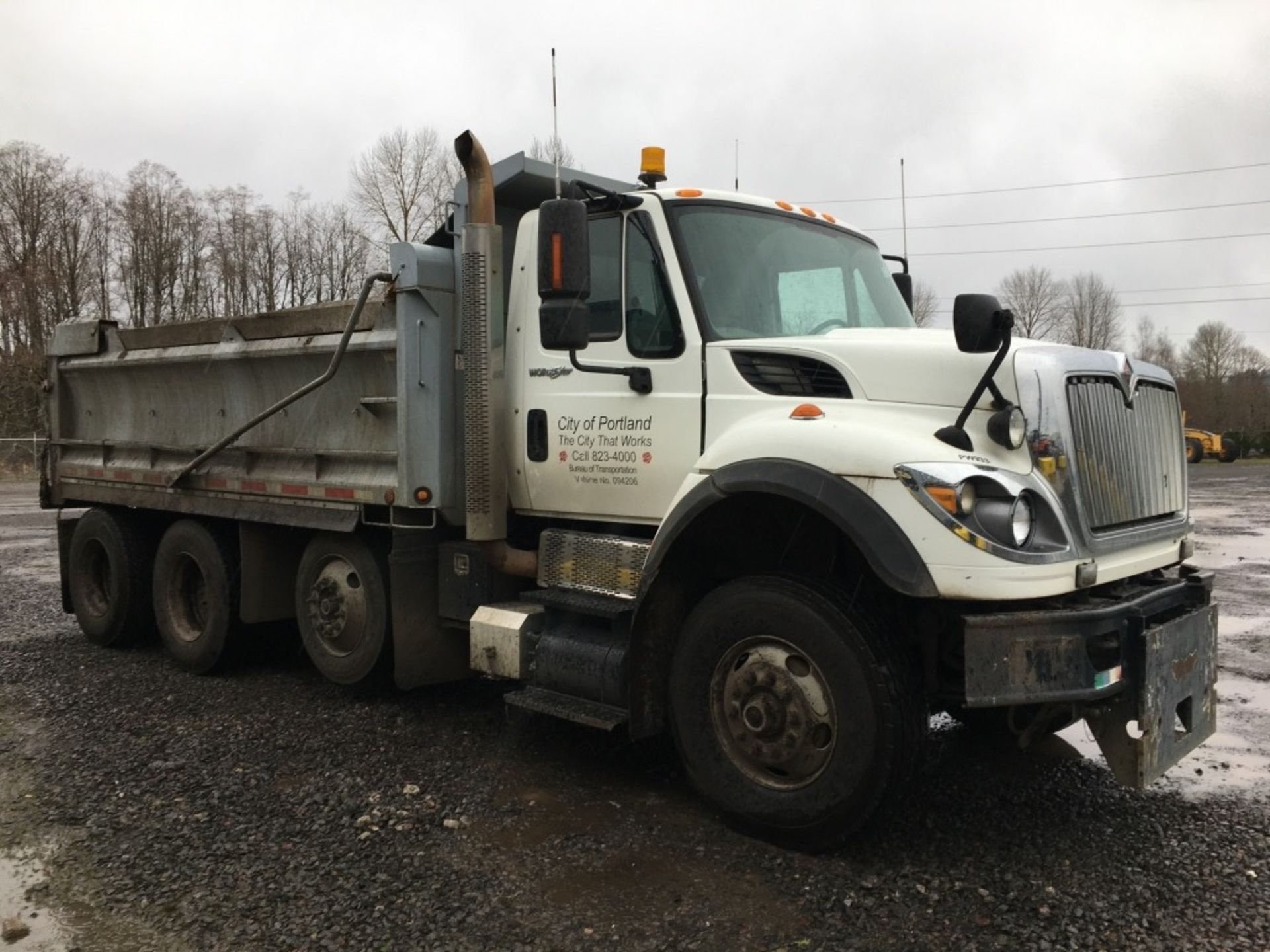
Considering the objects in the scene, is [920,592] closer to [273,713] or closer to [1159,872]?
[1159,872]

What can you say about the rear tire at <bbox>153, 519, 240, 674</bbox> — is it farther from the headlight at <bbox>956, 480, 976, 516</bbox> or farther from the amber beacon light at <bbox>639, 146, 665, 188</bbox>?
the headlight at <bbox>956, 480, 976, 516</bbox>

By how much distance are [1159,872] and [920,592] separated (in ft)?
4.77

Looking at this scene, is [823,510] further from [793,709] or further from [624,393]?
[624,393]

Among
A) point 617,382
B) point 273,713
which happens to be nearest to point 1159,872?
point 617,382

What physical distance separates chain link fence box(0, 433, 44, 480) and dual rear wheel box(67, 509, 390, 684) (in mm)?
26542

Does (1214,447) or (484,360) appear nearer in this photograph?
(484,360)

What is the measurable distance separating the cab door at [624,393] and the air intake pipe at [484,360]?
0.80ft

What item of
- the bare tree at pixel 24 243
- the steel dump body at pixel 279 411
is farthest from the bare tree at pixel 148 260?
the steel dump body at pixel 279 411

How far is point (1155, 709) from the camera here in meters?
3.73

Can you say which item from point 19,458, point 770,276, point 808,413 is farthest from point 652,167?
point 19,458

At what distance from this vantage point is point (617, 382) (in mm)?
4809

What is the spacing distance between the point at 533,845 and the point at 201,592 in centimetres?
430

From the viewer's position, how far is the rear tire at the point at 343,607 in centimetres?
592

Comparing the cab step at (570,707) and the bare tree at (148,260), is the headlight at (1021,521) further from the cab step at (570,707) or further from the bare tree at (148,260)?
the bare tree at (148,260)
